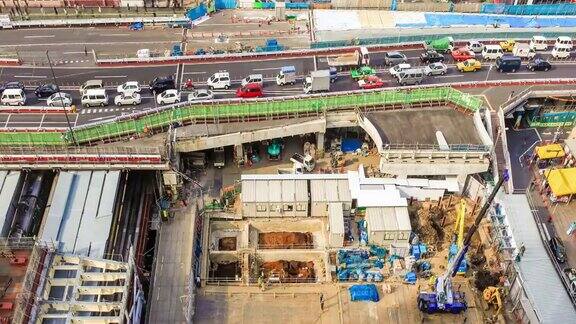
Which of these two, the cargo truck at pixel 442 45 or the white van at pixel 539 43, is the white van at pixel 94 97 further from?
the white van at pixel 539 43

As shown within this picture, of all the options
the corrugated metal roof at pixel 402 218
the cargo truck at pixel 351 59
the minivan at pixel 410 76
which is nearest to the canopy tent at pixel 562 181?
the corrugated metal roof at pixel 402 218

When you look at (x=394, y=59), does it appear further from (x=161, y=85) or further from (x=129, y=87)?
(x=129, y=87)

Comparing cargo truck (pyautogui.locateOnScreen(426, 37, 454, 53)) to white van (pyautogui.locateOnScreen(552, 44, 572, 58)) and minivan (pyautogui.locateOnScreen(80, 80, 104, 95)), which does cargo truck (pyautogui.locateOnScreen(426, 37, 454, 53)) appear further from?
minivan (pyautogui.locateOnScreen(80, 80, 104, 95))

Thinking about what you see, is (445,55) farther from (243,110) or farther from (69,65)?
(69,65)

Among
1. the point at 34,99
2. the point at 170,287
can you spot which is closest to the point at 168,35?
the point at 34,99

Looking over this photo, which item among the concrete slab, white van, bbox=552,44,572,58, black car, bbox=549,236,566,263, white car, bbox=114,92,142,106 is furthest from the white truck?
white van, bbox=552,44,572,58
